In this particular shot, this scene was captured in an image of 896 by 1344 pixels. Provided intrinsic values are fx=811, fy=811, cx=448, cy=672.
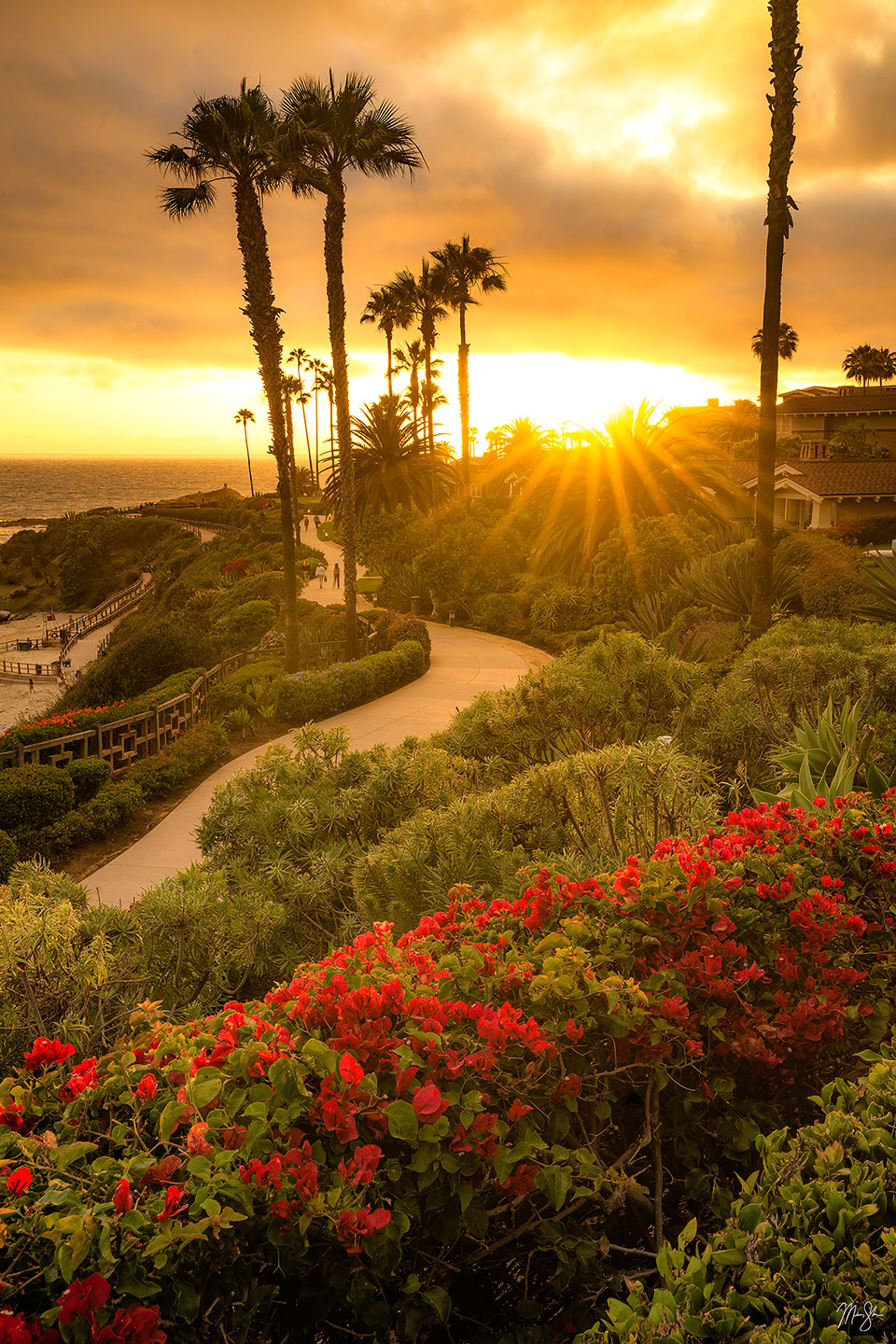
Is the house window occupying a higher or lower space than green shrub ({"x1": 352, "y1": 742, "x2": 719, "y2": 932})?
higher

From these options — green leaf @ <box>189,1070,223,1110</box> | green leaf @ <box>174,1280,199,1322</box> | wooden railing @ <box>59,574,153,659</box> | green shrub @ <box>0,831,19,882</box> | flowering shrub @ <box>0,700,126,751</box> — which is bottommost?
wooden railing @ <box>59,574,153,659</box>

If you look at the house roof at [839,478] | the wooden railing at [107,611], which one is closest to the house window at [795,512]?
the house roof at [839,478]

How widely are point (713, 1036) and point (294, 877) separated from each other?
3022 mm

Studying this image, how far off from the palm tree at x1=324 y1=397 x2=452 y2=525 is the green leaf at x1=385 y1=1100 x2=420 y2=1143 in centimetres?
3448

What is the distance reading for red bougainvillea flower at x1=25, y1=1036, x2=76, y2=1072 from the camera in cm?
217

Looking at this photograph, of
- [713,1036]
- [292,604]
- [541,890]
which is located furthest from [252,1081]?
[292,604]

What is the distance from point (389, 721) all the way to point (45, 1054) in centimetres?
1268

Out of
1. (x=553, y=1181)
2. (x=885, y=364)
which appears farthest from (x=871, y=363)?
(x=553, y=1181)

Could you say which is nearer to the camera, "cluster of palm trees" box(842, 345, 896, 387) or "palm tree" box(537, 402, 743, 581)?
"palm tree" box(537, 402, 743, 581)

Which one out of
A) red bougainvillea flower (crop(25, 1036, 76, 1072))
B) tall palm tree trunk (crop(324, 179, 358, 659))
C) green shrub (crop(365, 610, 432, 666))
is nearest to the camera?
red bougainvillea flower (crop(25, 1036, 76, 1072))

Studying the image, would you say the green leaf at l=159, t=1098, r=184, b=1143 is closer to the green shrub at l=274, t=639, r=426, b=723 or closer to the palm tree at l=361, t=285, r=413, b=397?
the green shrub at l=274, t=639, r=426, b=723

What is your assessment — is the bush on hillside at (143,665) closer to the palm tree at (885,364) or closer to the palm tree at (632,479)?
the palm tree at (632,479)

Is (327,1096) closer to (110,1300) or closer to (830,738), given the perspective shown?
→ (110,1300)

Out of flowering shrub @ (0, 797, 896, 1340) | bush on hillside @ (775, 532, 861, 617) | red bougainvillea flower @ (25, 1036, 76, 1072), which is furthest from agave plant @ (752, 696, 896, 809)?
bush on hillside @ (775, 532, 861, 617)
